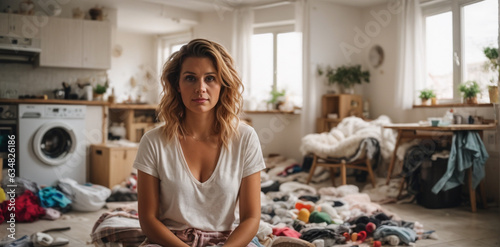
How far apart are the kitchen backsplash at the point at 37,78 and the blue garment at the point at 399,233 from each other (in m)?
4.22

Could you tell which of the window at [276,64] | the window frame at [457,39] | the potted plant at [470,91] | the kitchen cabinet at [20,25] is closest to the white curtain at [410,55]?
the window frame at [457,39]

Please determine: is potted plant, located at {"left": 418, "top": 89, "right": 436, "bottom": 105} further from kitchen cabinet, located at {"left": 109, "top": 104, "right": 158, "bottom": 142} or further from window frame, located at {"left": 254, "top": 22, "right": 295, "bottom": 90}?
kitchen cabinet, located at {"left": 109, "top": 104, "right": 158, "bottom": 142}

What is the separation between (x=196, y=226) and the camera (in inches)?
49.4

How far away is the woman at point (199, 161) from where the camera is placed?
1.24 m

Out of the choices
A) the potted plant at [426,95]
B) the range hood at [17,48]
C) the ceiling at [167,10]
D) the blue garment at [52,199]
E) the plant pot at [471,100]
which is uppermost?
the ceiling at [167,10]

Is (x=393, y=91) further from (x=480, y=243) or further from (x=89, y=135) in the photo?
(x=89, y=135)

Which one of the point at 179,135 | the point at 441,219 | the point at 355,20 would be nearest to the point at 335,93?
the point at 355,20

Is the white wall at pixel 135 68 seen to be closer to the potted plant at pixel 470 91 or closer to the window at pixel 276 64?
the window at pixel 276 64

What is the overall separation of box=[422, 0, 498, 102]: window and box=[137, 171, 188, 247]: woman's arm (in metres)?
3.84

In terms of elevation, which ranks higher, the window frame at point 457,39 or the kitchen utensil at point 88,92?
the window frame at point 457,39

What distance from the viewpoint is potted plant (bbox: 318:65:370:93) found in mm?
5617

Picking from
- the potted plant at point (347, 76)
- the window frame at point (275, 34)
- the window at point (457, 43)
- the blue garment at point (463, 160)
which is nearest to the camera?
the blue garment at point (463, 160)

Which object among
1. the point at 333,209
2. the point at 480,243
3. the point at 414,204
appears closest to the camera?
the point at 480,243

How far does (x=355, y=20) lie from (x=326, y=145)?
2.44 meters
